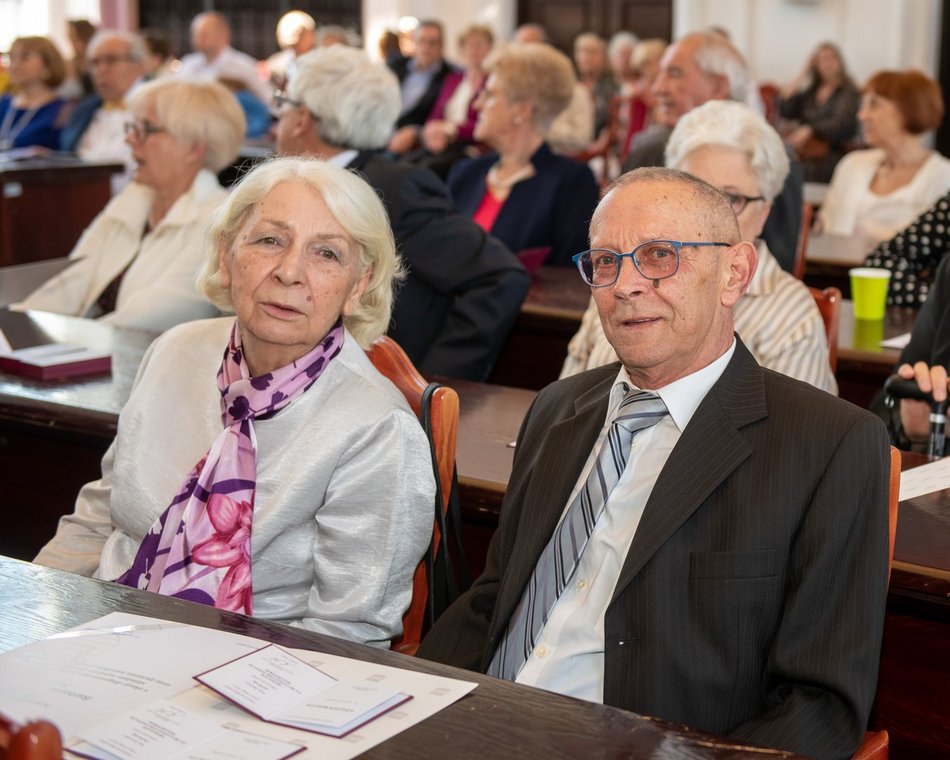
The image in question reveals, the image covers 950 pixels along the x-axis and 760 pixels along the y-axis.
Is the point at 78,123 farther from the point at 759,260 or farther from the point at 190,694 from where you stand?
the point at 190,694

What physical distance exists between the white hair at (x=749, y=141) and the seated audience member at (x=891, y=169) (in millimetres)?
2578

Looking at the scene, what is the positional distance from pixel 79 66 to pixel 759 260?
7.97 metres

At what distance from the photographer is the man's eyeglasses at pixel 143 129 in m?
3.73

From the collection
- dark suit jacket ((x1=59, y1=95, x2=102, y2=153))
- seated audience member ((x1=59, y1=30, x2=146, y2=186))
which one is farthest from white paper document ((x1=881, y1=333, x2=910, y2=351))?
dark suit jacket ((x1=59, y1=95, x2=102, y2=153))

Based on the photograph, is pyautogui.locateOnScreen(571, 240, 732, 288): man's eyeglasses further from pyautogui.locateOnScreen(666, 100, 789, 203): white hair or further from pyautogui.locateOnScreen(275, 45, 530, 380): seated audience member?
pyautogui.locateOnScreen(275, 45, 530, 380): seated audience member

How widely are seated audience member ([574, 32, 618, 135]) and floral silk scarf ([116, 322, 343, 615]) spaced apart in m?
9.23

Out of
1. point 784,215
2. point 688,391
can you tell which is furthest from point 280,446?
point 784,215

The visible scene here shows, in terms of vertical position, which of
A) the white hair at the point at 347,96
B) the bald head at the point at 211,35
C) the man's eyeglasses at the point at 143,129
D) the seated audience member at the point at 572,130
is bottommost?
the seated audience member at the point at 572,130

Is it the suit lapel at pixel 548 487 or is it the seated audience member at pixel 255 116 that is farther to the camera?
the seated audience member at pixel 255 116

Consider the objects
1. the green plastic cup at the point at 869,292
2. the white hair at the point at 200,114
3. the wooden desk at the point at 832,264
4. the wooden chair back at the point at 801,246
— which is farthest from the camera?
the wooden desk at the point at 832,264

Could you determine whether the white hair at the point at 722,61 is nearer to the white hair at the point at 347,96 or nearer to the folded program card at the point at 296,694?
the white hair at the point at 347,96

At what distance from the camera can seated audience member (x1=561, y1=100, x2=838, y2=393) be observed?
8.50ft

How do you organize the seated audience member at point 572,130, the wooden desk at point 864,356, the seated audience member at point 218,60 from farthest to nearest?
the seated audience member at point 218,60, the seated audience member at point 572,130, the wooden desk at point 864,356

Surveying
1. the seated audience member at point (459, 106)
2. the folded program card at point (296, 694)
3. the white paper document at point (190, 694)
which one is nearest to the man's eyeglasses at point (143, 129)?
the white paper document at point (190, 694)
